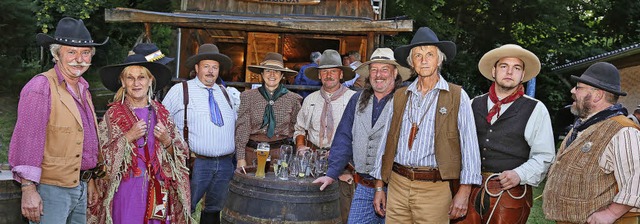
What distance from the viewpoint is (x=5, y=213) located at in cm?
435

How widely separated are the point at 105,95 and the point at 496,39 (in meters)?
11.7

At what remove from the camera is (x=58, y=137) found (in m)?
3.96

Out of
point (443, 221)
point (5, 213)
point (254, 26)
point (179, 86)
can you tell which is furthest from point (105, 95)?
point (443, 221)

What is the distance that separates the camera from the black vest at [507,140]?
14.2 feet

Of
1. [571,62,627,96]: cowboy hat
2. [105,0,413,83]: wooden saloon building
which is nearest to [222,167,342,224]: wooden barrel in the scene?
[571,62,627,96]: cowboy hat

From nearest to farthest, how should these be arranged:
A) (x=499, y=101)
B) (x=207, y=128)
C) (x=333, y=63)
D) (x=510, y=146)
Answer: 1. (x=510, y=146)
2. (x=499, y=101)
3. (x=207, y=128)
4. (x=333, y=63)

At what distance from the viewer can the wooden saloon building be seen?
881 cm

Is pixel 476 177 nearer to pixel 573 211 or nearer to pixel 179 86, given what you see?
pixel 573 211

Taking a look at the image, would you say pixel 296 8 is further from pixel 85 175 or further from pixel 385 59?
pixel 85 175

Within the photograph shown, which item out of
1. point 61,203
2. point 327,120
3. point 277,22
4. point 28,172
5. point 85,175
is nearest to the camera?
point 28,172

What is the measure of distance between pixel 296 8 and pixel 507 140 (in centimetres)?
798

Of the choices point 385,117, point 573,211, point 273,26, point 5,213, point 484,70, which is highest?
point 273,26

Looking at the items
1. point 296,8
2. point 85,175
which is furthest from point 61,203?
point 296,8

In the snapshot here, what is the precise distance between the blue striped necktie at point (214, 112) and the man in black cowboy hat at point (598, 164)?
2917 mm
